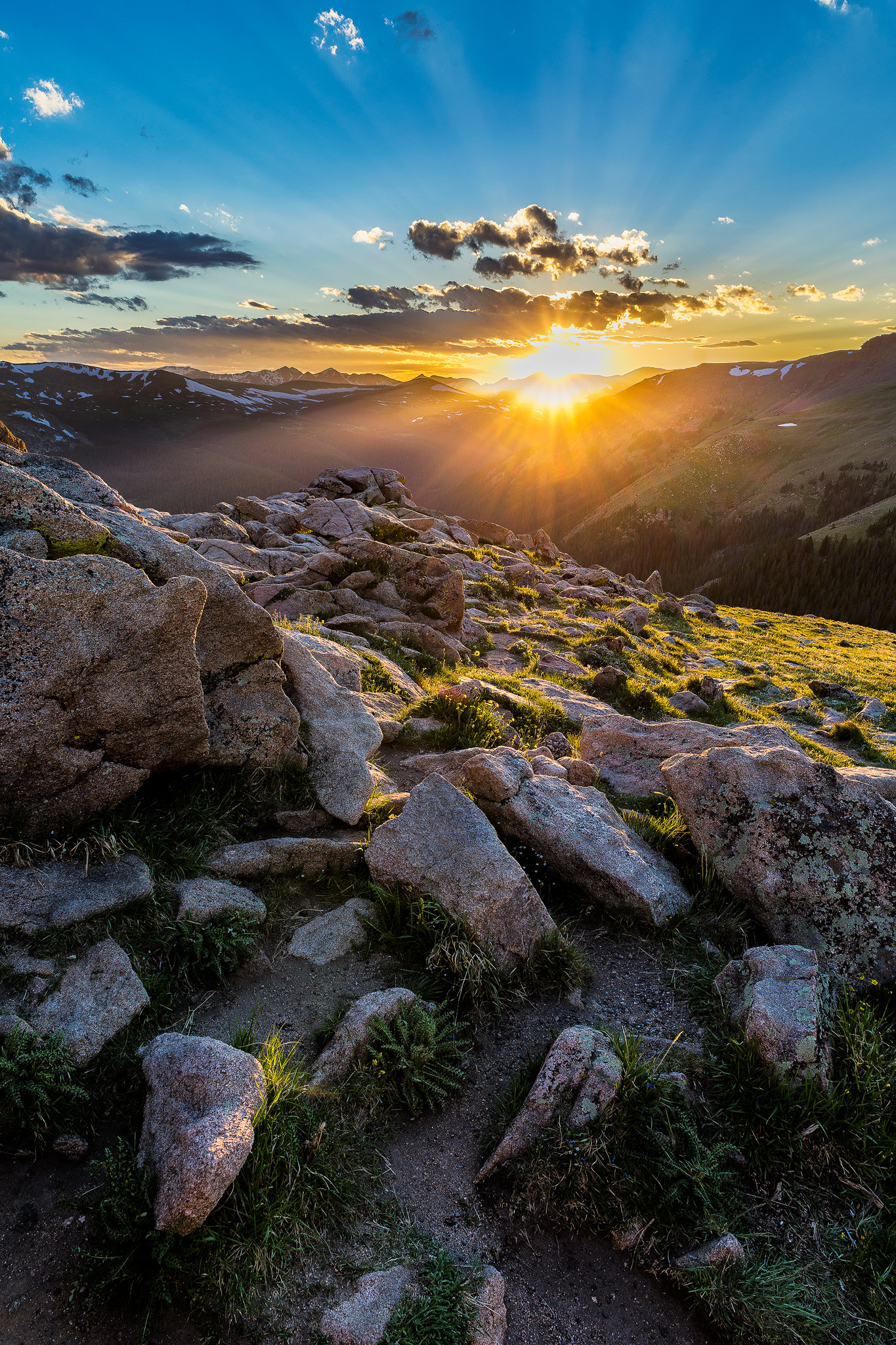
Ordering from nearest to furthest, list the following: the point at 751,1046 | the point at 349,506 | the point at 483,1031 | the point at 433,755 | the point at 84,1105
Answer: the point at 84,1105 → the point at 751,1046 → the point at 483,1031 → the point at 433,755 → the point at 349,506

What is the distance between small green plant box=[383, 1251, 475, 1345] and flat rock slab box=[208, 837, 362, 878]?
415 cm

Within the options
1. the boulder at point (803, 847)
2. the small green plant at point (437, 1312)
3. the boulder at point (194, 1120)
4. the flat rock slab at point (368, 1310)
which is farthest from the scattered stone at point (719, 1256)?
the boulder at point (194, 1120)

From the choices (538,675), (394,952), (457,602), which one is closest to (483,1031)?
(394,952)

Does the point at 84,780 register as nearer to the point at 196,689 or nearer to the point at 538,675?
the point at 196,689

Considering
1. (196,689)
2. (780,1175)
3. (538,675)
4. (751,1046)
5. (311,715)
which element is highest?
(196,689)

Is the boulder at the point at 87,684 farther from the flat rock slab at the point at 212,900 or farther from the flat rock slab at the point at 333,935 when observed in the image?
the flat rock slab at the point at 333,935

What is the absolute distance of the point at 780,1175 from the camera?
512cm

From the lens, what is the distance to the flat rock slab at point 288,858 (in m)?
7.32

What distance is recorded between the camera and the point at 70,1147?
457cm

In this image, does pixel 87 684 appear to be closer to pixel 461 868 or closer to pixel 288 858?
pixel 288 858

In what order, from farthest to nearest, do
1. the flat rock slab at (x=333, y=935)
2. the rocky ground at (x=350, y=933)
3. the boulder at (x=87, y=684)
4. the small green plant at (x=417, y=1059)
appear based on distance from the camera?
1. the flat rock slab at (x=333, y=935)
2. the boulder at (x=87, y=684)
3. the small green plant at (x=417, y=1059)
4. the rocky ground at (x=350, y=933)

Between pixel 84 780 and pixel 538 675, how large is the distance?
15970 millimetres

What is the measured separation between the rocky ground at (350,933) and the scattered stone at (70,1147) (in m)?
→ 0.04

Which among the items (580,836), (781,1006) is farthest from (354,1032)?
(781,1006)
